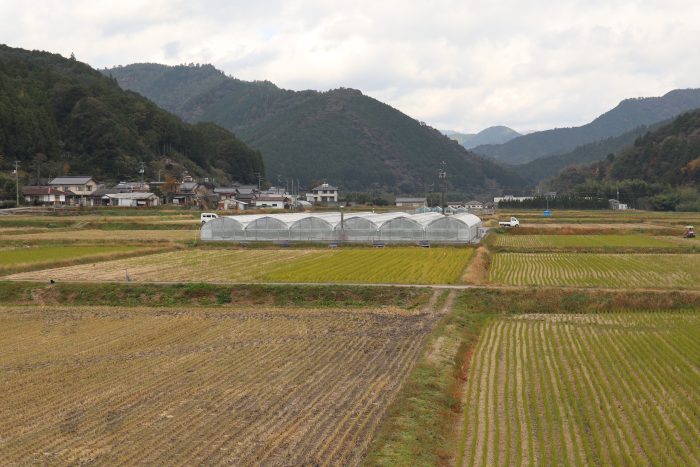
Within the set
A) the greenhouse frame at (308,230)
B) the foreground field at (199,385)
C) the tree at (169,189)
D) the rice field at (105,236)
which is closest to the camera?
the foreground field at (199,385)

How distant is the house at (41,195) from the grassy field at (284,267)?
39149 millimetres

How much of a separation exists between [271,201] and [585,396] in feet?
243

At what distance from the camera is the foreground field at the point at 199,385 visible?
9531mm

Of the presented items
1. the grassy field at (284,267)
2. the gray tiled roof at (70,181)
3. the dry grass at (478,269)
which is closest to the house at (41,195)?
the gray tiled roof at (70,181)

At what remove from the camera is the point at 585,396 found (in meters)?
11.8

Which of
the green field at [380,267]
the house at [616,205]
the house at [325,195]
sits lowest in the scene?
the green field at [380,267]

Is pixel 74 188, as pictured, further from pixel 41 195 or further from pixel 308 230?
pixel 308 230

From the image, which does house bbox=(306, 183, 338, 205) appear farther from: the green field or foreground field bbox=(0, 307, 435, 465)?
foreground field bbox=(0, 307, 435, 465)

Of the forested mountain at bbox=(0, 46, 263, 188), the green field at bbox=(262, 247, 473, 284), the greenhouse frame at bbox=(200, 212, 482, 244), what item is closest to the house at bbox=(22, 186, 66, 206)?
the forested mountain at bbox=(0, 46, 263, 188)

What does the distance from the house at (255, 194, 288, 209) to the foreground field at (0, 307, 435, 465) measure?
6359cm

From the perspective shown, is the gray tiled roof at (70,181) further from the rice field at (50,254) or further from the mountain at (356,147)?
the mountain at (356,147)

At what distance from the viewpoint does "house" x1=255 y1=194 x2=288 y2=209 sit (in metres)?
83.6

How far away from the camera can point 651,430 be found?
1009 centimetres

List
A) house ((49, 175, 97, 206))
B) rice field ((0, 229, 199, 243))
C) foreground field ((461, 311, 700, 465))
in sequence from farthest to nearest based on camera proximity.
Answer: house ((49, 175, 97, 206)) < rice field ((0, 229, 199, 243)) < foreground field ((461, 311, 700, 465))
